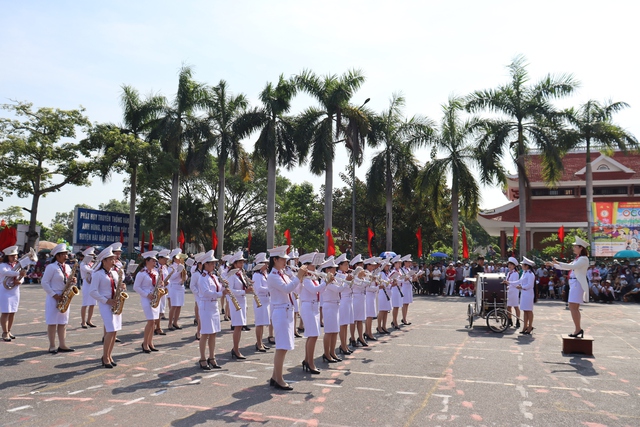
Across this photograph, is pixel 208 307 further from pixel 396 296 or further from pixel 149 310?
pixel 396 296

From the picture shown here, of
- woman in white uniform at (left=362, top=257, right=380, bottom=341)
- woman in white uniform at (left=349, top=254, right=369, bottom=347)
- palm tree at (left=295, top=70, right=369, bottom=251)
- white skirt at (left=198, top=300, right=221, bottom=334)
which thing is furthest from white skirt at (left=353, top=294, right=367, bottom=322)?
palm tree at (left=295, top=70, right=369, bottom=251)

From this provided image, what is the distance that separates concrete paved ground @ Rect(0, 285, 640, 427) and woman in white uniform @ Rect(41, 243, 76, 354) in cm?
48

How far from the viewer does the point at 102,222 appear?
3872 centimetres

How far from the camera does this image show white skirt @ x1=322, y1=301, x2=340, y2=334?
398 inches

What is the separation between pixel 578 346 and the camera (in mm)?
11195

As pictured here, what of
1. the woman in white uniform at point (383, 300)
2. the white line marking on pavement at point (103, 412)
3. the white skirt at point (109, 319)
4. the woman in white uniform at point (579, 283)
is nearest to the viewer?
the white line marking on pavement at point (103, 412)

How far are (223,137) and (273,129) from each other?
416 cm

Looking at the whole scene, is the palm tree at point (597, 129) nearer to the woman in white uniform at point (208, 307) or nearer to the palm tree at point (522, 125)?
the palm tree at point (522, 125)

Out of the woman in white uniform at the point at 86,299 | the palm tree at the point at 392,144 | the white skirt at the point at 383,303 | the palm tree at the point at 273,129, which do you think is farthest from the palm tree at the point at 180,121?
the white skirt at the point at 383,303

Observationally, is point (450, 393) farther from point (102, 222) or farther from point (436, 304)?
point (102, 222)

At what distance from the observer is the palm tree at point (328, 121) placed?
32.9 meters

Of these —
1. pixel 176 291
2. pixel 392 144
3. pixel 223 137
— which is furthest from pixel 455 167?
pixel 176 291

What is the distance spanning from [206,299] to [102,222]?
32.0 m

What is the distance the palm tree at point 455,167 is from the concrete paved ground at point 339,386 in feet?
68.3
